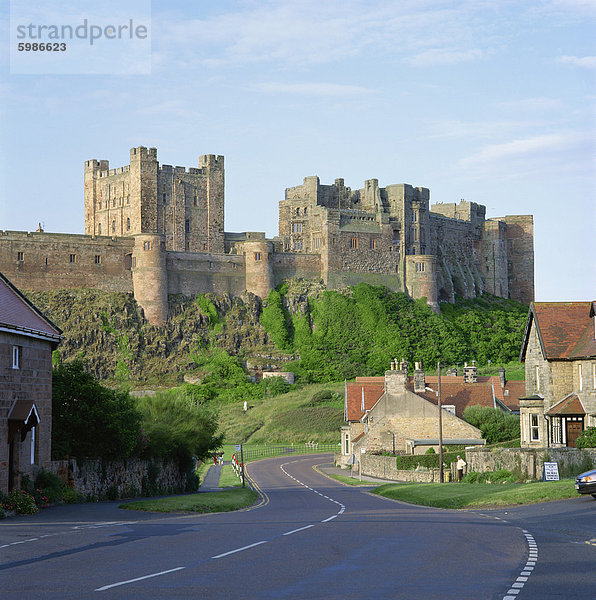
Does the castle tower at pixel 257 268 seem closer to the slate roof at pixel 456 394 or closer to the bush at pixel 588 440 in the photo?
the slate roof at pixel 456 394

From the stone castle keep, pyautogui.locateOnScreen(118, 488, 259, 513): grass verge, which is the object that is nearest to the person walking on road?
pyautogui.locateOnScreen(118, 488, 259, 513): grass verge

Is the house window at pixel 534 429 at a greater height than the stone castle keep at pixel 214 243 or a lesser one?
lesser

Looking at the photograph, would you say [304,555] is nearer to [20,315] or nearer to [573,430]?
[20,315]

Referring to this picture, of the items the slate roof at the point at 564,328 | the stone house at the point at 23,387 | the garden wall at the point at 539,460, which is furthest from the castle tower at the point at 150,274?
the stone house at the point at 23,387

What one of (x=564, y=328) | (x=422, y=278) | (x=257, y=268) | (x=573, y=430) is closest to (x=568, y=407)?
(x=573, y=430)

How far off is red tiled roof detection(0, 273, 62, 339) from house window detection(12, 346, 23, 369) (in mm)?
541

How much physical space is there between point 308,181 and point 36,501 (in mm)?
110204

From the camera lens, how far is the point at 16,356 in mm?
31812

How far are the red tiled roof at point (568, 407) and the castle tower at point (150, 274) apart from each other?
72.3m

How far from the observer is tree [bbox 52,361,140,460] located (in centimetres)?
3969

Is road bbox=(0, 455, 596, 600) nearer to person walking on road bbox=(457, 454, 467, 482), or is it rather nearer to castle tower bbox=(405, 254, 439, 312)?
person walking on road bbox=(457, 454, 467, 482)

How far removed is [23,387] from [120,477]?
33.3 feet

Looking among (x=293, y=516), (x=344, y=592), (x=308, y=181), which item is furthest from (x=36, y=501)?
(x=308, y=181)

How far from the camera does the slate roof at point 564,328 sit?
4700 cm
